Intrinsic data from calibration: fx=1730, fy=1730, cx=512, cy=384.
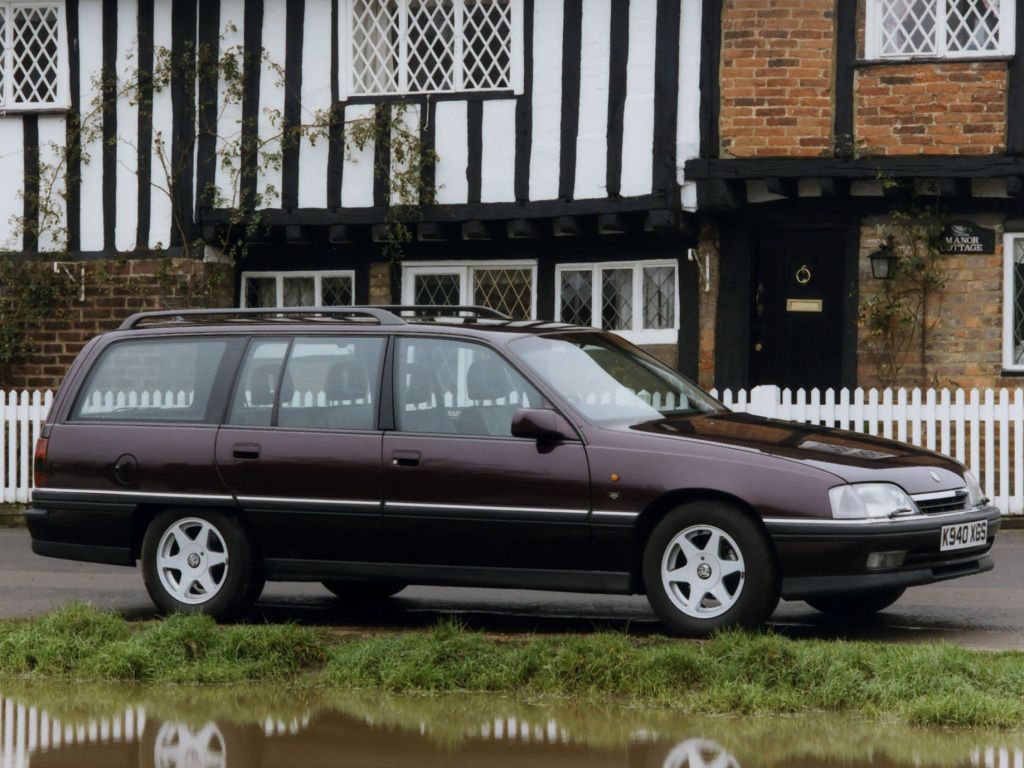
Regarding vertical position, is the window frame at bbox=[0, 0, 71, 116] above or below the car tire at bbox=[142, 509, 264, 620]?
above

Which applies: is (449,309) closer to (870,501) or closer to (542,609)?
(542,609)

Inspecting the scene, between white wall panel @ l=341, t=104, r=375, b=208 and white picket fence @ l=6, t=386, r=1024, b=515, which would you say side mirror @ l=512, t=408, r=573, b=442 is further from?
white wall panel @ l=341, t=104, r=375, b=208

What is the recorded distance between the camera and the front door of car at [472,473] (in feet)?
28.7

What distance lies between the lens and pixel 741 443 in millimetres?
8578

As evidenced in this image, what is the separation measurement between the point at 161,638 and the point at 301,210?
1045 centimetres

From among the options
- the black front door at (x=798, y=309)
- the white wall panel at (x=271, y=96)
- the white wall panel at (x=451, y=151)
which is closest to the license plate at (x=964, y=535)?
the black front door at (x=798, y=309)

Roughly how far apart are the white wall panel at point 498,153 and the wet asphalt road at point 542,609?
6.64 m

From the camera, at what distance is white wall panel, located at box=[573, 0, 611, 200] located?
55.5 ft

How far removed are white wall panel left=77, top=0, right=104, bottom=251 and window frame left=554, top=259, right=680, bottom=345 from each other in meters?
5.03

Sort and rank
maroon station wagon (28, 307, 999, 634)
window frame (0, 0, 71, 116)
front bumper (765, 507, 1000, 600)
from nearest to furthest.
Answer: front bumper (765, 507, 1000, 600) < maroon station wagon (28, 307, 999, 634) < window frame (0, 0, 71, 116)

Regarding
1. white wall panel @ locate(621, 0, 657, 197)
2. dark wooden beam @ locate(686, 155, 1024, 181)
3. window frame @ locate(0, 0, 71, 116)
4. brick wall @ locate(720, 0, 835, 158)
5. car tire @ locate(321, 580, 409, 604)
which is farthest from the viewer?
window frame @ locate(0, 0, 71, 116)

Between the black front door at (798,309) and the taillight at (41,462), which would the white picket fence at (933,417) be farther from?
the taillight at (41,462)

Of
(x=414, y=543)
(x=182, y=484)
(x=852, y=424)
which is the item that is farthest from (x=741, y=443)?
(x=852, y=424)

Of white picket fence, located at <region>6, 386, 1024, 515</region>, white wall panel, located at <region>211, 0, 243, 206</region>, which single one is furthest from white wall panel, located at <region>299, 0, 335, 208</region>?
white picket fence, located at <region>6, 386, 1024, 515</region>
